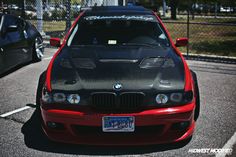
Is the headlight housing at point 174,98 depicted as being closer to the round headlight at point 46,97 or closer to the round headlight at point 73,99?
the round headlight at point 73,99

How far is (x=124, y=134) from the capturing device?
3412 millimetres

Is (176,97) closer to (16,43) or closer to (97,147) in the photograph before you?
(97,147)

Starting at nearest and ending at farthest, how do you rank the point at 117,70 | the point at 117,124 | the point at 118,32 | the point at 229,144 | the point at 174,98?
the point at 117,124, the point at 174,98, the point at 117,70, the point at 229,144, the point at 118,32

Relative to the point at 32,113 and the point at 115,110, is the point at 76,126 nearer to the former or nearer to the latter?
the point at 115,110

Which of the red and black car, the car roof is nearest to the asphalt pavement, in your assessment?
the red and black car

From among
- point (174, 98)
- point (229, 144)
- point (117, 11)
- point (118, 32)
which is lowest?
point (229, 144)

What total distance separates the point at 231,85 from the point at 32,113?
4.22m

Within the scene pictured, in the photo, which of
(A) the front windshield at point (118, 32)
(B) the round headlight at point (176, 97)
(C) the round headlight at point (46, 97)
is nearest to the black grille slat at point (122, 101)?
(B) the round headlight at point (176, 97)

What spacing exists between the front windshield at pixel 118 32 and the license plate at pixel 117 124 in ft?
5.13

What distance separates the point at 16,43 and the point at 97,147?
4.68 meters

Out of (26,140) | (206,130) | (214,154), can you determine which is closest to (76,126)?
(26,140)

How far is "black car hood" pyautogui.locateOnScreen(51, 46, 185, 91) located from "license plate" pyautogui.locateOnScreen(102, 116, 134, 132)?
1.03 feet

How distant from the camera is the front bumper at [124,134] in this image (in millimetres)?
3307

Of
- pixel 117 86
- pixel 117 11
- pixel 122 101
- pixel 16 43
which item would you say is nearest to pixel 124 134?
pixel 122 101
